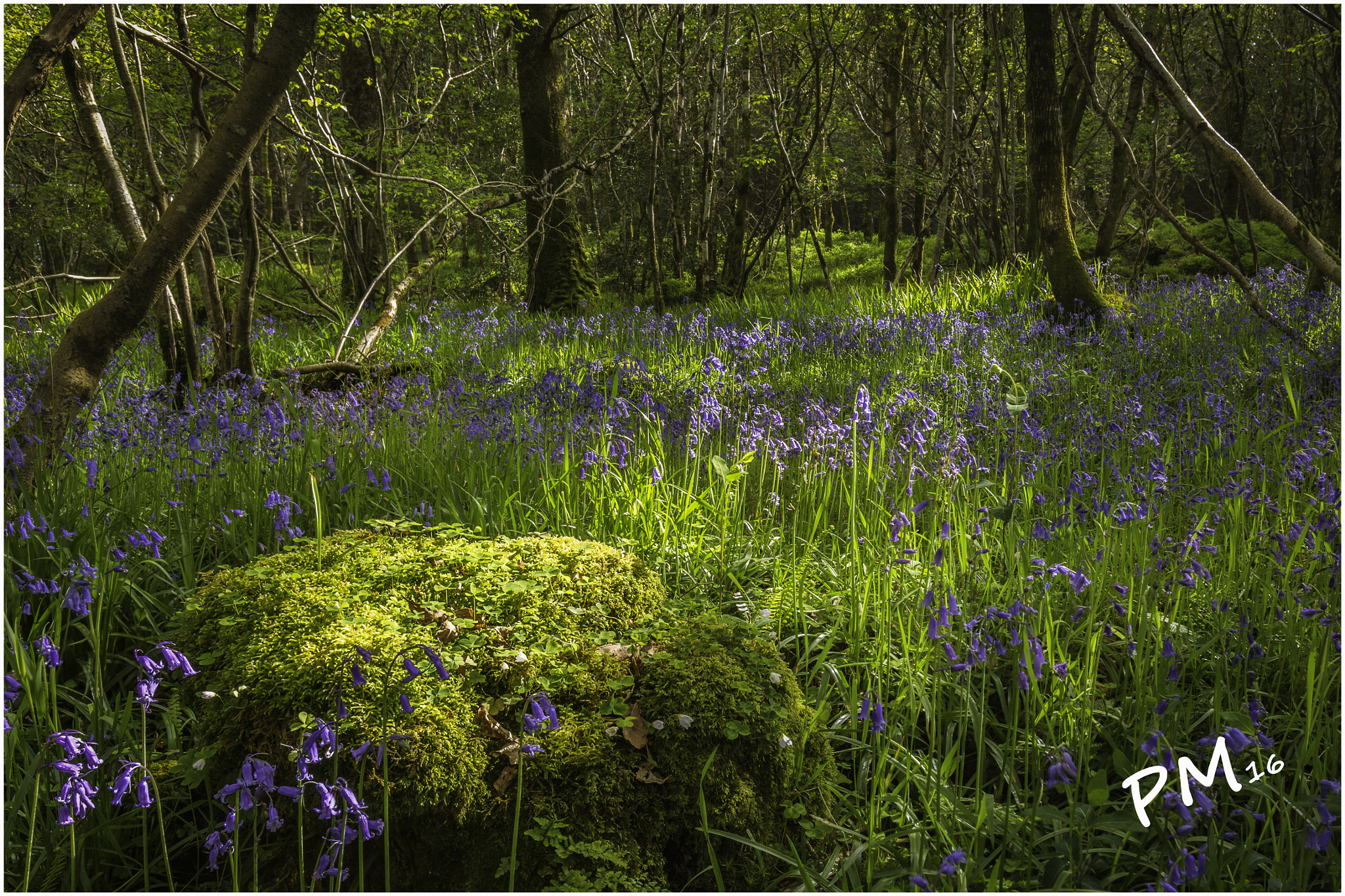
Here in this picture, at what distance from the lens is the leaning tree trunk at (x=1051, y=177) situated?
7141 mm

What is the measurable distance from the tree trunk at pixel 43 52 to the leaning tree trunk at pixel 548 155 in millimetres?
6986

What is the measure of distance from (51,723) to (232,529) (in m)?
1.02

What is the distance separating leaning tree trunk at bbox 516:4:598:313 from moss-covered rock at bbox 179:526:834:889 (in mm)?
Result: 7896

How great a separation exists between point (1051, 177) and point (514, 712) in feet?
25.4

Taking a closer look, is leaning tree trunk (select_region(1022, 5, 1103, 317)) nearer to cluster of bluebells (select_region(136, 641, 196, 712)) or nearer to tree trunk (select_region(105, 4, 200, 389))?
tree trunk (select_region(105, 4, 200, 389))

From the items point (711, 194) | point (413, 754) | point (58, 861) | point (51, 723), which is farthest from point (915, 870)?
point (711, 194)

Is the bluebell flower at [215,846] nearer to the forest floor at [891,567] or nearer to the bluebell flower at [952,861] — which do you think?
the forest floor at [891,567]

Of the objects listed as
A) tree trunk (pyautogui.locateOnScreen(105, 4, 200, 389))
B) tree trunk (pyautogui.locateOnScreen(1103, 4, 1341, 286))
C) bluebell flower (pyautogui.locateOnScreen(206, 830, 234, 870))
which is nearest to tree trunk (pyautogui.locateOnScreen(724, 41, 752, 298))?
tree trunk (pyautogui.locateOnScreen(105, 4, 200, 389))

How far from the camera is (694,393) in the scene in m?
4.84

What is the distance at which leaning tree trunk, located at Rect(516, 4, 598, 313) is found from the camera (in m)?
9.76

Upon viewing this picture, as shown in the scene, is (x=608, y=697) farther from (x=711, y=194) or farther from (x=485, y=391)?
(x=711, y=194)

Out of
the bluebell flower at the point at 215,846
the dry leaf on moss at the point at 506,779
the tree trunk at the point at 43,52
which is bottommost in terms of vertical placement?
the dry leaf on moss at the point at 506,779

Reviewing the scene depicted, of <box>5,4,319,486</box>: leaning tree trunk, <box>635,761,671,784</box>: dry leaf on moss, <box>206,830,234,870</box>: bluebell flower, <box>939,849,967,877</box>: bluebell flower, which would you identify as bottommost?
<box>635,761,671,784</box>: dry leaf on moss

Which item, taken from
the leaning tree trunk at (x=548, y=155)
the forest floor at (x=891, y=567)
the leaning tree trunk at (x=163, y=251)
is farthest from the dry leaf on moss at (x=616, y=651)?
the leaning tree trunk at (x=548, y=155)
